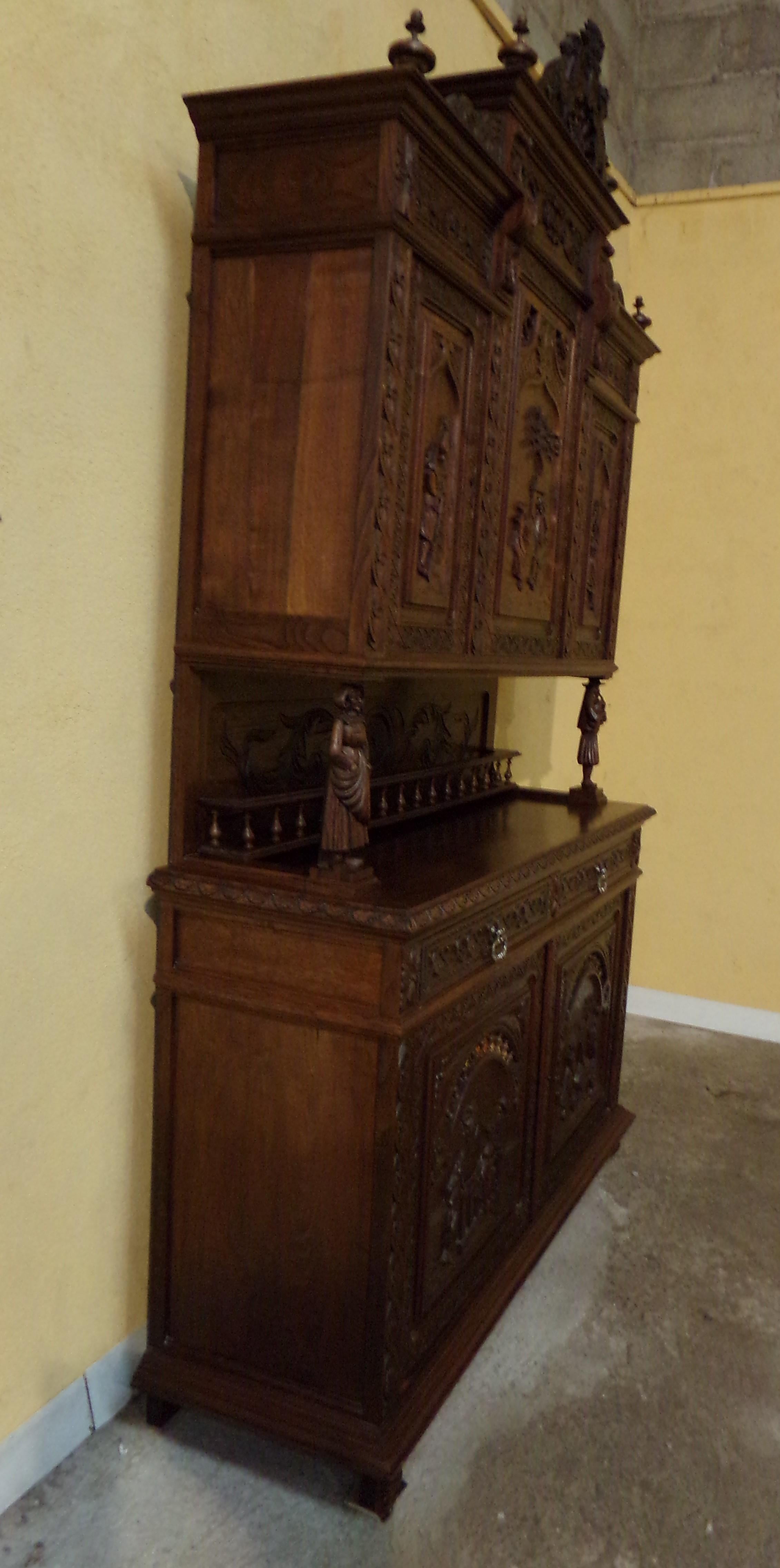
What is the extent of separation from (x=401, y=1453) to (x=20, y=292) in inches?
72.3

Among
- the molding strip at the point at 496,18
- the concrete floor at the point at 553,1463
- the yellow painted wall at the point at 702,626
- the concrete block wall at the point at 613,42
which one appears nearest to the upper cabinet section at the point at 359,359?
the molding strip at the point at 496,18

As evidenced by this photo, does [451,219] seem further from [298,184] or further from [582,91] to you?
[582,91]

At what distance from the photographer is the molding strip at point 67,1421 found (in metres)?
A: 1.70

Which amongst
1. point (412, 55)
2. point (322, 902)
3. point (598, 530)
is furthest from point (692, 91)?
point (322, 902)

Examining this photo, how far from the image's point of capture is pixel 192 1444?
186 centimetres

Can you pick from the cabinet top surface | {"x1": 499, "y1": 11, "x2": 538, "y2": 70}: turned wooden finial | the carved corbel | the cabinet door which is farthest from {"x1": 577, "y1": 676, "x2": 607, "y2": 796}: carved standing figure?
{"x1": 499, "y1": 11, "x2": 538, "y2": 70}: turned wooden finial

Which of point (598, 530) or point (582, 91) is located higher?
point (582, 91)

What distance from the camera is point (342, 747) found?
5.61 feet

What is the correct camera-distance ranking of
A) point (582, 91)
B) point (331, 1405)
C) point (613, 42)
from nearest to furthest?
point (331, 1405) < point (582, 91) < point (613, 42)

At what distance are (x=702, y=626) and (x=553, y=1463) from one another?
113 inches

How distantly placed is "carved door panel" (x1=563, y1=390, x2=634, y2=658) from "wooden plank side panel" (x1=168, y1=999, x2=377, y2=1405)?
1272mm

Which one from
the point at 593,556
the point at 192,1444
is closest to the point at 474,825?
the point at 593,556

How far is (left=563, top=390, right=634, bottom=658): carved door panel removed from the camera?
2.60 m

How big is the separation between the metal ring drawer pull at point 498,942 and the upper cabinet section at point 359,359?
19.0 inches
